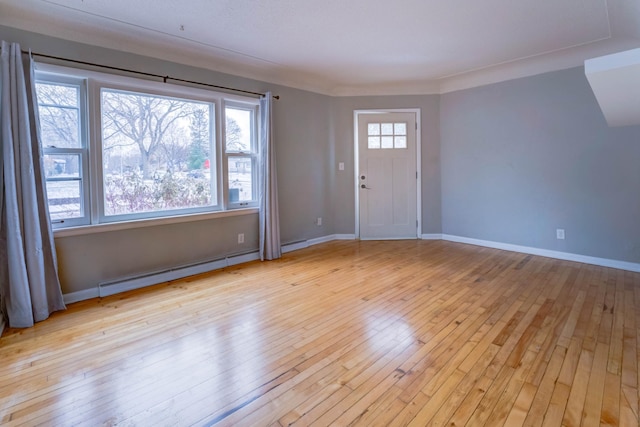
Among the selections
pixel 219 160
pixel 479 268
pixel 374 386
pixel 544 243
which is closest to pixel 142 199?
pixel 219 160

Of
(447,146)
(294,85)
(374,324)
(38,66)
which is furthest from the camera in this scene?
(447,146)

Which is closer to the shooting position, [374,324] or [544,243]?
[374,324]

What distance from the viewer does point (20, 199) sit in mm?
2611

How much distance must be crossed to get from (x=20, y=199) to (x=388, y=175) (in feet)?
14.4

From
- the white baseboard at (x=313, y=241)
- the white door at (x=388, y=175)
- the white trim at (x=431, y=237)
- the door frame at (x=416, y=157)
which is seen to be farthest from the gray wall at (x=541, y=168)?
the white baseboard at (x=313, y=241)

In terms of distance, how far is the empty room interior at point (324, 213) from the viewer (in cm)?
181

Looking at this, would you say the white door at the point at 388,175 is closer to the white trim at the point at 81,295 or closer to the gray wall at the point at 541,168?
the gray wall at the point at 541,168

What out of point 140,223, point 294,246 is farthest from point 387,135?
point 140,223

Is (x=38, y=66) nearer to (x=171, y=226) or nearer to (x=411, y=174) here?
(x=171, y=226)

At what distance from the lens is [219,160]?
402 centimetres

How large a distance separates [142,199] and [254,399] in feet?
8.45

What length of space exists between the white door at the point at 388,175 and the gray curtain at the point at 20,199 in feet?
13.1

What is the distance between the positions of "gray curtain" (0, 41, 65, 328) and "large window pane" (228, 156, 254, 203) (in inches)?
74.5

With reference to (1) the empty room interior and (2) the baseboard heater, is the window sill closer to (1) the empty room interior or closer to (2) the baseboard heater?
(1) the empty room interior
